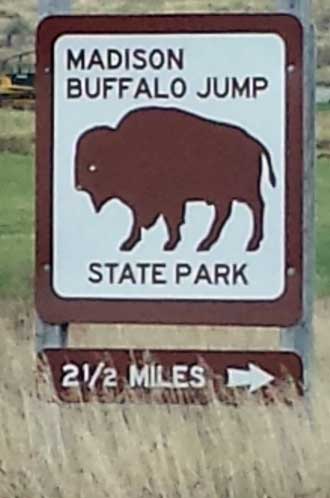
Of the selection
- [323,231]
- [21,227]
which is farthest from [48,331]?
[323,231]

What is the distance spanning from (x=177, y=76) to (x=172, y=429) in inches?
60.2

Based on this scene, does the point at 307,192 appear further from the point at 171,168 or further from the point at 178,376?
the point at 178,376

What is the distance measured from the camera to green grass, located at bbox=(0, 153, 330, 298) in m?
17.5

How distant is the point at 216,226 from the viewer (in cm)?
786

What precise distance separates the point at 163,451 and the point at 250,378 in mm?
491

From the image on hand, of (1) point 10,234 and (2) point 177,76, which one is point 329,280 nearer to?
(1) point 10,234

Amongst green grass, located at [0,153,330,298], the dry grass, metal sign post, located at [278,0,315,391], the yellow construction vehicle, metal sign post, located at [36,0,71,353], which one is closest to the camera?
the dry grass

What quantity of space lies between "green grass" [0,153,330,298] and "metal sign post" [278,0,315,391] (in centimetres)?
834

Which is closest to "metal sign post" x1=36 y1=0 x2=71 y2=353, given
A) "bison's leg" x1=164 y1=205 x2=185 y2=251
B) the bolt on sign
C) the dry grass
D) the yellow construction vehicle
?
the bolt on sign

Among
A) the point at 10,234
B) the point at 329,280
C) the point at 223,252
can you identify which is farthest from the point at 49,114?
the point at 10,234

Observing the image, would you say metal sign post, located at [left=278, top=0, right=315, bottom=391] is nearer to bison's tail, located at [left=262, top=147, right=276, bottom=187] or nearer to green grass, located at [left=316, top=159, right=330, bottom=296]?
bison's tail, located at [left=262, top=147, right=276, bottom=187]

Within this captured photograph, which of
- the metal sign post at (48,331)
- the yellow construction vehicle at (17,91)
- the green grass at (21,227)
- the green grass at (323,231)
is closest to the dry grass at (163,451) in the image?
the metal sign post at (48,331)

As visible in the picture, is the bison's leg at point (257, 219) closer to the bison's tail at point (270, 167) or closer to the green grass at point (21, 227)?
the bison's tail at point (270, 167)

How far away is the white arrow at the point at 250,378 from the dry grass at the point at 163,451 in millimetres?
98
